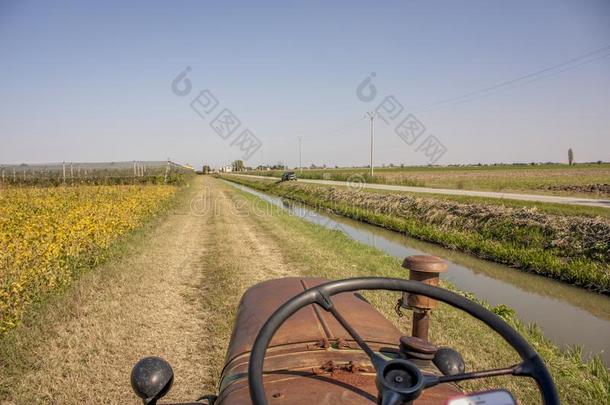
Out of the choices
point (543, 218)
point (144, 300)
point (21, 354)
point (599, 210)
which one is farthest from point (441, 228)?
point (21, 354)

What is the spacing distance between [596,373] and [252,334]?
4.16 metres

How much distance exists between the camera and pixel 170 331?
4.90 m

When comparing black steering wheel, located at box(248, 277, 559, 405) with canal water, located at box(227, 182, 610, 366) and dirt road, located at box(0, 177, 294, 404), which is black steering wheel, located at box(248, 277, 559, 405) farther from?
canal water, located at box(227, 182, 610, 366)

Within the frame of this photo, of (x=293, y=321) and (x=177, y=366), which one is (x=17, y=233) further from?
(x=293, y=321)

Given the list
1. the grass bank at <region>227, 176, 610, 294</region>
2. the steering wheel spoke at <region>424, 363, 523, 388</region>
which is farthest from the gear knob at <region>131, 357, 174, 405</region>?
the grass bank at <region>227, 176, 610, 294</region>

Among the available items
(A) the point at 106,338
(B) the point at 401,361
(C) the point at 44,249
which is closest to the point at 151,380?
(B) the point at 401,361

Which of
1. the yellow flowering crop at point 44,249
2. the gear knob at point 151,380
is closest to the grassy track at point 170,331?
the yellow flowering crop at point 44,249

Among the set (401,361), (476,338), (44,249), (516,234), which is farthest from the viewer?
(516,234)

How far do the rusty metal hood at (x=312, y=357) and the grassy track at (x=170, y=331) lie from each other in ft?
6.39

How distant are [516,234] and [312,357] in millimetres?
10997

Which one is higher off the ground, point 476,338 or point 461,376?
point 461,376

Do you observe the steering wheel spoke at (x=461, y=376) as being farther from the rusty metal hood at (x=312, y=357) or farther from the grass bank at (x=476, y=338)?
the grass bank at (x=476, y=338)

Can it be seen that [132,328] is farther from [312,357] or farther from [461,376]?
[461,376]

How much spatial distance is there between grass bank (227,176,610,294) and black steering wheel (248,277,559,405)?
8233 mm
